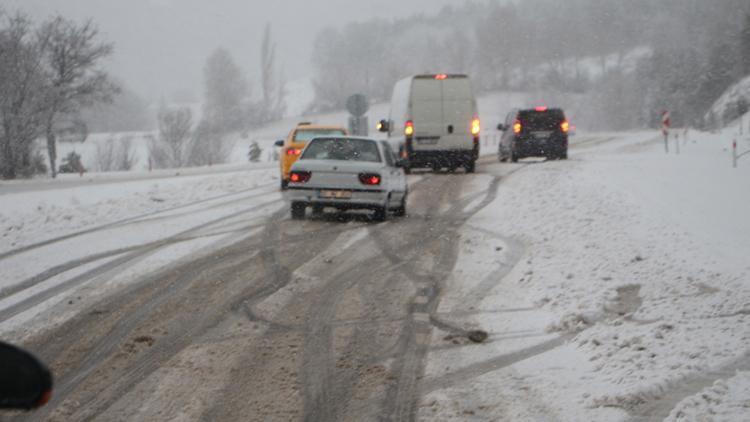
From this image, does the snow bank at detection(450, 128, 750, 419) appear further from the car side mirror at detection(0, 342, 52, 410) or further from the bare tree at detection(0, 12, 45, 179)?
the bare tree at detection(0, 12, 45, 179)

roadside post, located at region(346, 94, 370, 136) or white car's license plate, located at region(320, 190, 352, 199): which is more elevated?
roadside post, located at region(346, 94, 370, 136)

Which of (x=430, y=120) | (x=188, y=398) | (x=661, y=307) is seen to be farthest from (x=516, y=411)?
(x=430, y=120)

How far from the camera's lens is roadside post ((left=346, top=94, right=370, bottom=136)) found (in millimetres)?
25875

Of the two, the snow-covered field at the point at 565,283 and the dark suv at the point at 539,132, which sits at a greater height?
the dark suv at the point at 539,132

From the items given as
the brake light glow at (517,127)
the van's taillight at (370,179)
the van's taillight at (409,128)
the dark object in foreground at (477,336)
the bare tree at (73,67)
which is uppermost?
the bare tree at (73,67)

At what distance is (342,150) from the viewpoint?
13680mm

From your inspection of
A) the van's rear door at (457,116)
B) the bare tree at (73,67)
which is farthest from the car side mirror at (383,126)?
the bare tree at (73,67)

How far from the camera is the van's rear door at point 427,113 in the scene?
73.0 ft

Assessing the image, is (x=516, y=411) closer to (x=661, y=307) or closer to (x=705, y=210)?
(x=661, y=307)

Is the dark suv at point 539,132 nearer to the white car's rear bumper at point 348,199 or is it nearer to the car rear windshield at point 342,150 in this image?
the car rear windshield at point 342,150

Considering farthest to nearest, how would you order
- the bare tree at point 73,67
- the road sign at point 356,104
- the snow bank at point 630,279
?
the bare tree at point 73,67 < the road sign at point 356,104 < the snow bank at point 630,279

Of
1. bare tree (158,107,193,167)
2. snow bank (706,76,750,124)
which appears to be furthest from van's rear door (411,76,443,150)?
bare tree (158,107,193,167)

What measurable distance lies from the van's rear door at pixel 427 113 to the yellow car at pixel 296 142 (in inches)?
132

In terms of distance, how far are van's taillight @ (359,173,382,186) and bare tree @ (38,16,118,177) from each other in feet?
117
